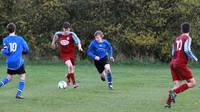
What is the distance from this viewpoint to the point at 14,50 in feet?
45.4

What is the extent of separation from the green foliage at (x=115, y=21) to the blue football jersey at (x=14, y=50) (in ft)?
61.9

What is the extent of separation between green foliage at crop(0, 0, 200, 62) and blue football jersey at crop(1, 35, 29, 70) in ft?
61.9

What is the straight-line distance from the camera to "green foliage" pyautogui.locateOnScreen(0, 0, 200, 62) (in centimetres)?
3234

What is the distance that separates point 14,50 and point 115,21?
64.2 feet

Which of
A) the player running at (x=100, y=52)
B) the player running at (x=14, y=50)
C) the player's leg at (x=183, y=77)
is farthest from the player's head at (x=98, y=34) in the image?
the player's leg at (x=183, y=77)

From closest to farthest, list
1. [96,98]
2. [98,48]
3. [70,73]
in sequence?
[96,98]
[70,73]
[98,48]

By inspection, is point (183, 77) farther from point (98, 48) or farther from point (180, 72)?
point (98, 48)

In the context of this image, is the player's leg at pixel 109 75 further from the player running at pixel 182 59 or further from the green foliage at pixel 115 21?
the green foliage at pixel 115 21

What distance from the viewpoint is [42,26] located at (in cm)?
3362

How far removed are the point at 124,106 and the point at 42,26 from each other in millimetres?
21813

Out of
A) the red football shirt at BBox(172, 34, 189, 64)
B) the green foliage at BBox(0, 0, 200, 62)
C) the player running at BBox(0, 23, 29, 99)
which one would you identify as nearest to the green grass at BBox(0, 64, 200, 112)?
the player running at BBox(0, 23, 29, 99)

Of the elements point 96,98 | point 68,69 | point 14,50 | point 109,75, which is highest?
point 14,50

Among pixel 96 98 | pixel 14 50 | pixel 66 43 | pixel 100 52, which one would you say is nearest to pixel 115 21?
pixel 100 52

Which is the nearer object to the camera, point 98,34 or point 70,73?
point 70,73
